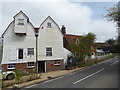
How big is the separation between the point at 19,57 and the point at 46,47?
17.9 feet

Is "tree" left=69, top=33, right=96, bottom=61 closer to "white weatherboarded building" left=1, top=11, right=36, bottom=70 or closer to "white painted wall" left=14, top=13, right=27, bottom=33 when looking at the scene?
"white weatherboarded building" left=1, top=11, right=36, bottom=70

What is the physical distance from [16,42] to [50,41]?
21.1 feet

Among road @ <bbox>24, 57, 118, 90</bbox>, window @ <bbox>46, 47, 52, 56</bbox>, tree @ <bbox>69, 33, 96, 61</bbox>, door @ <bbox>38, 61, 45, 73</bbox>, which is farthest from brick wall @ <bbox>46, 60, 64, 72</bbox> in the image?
road @ <bbox>24, 57, 118, 90</bbox>

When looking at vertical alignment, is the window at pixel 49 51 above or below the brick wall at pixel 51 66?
above

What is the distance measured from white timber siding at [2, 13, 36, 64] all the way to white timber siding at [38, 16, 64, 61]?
1.60 meters

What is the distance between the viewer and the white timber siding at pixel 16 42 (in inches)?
1207

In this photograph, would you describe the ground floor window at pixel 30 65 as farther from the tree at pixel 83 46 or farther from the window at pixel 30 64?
the tree at pixel 83 46

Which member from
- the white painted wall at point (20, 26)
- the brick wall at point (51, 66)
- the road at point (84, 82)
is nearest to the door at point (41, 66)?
the brick wall at point (51, 66)

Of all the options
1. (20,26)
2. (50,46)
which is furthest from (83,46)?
(20,26)

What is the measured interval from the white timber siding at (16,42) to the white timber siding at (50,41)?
63.0 inches

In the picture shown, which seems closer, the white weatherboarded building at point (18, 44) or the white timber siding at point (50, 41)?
the white weatherboarded building at point (18, 44)

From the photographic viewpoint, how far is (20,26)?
31625mm

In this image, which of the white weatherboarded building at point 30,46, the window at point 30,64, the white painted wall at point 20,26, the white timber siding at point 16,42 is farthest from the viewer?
the window at point 30,64

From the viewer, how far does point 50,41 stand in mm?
35062
